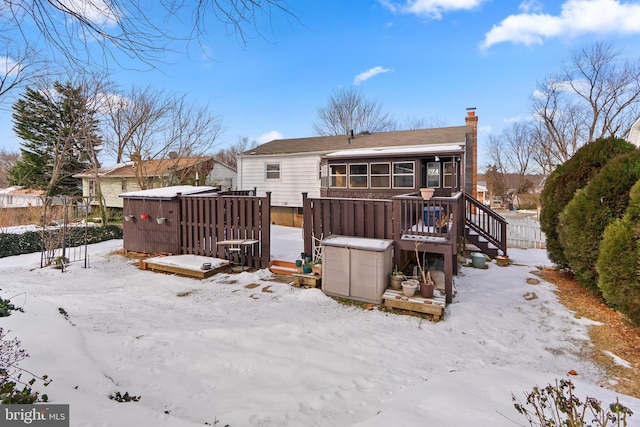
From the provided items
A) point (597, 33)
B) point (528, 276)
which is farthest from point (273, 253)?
point (597, 33)

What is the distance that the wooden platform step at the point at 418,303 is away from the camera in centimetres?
495

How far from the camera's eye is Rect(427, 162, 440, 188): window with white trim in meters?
10.6

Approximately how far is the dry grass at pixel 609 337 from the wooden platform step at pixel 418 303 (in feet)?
6.21

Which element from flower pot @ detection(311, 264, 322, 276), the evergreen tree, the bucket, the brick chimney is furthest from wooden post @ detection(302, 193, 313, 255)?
→ the evergreen tree

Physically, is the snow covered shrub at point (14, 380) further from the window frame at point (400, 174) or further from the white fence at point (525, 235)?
the white fence at point (525, 235)

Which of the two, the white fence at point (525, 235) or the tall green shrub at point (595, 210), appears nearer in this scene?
the tall green shrub at point (595, 210)

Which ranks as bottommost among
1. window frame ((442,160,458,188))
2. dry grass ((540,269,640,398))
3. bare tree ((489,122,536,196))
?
dry grass ((540,269,640,398))

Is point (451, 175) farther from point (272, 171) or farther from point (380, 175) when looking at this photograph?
point (272, 171)

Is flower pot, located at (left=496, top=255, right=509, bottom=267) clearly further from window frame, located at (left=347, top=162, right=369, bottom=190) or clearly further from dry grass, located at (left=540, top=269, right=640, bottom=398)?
window frame, located at (left=347, top=162, right=369, bottom=190)

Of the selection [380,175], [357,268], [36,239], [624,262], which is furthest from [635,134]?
[36,239]

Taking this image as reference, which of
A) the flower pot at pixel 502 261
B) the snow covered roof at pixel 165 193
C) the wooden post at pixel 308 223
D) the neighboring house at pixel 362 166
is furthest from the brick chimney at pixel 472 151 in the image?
the snow covered roof at pixel 165 193

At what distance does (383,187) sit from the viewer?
10.9m

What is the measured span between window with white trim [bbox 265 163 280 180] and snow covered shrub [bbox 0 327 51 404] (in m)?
13.0

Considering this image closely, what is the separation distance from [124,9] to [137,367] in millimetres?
3407
